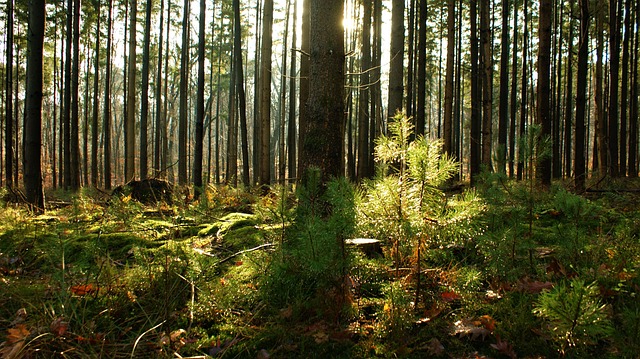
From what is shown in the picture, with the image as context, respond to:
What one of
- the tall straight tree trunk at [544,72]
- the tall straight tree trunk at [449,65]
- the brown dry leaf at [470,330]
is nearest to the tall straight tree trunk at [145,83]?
the tall straight tree trunk at [449,65]

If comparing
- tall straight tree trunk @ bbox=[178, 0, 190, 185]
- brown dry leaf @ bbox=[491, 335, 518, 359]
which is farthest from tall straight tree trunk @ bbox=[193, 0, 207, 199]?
brown dry leaf @ bbox=[491, 335, 518, 359]

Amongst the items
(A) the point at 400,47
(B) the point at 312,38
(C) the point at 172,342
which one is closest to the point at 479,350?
(C) the point at 172,342

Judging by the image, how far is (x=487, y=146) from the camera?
38.7 ft

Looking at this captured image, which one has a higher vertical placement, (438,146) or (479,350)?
(438,146)

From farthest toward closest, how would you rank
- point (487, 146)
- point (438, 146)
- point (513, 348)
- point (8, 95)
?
point (8, 95)
point (487, 146)
point (438, 146)
point (513, 348)

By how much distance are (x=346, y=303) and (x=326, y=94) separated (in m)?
2.20

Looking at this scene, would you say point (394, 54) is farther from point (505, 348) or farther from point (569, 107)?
point (569, 107)

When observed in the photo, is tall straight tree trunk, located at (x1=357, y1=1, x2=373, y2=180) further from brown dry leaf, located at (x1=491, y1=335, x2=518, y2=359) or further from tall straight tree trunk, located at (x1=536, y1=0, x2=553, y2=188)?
brown dry leaf, located at (x1=491, y1=335, x2=518, y2=359)

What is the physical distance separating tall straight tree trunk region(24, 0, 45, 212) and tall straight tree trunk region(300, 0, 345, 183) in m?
5.23

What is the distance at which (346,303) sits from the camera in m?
2.01

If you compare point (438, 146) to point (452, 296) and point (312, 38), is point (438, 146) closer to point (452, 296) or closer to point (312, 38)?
point (452, 296)

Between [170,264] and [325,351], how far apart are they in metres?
1.08

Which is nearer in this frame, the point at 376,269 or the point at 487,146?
the point at 376,269

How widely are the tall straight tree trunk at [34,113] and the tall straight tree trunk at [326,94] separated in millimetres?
5227
